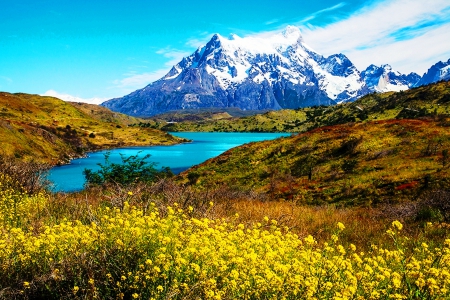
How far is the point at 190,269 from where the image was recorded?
5.18 meters

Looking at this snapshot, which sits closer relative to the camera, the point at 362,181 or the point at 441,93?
the point at 362,181

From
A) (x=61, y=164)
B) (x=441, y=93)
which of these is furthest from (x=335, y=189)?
(x=441, y=93)

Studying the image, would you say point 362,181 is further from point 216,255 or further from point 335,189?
point 216,255

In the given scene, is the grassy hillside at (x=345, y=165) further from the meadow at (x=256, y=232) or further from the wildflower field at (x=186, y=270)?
the wildflower field at (x=186, y=270)

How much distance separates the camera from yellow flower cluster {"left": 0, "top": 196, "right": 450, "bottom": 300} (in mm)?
4699

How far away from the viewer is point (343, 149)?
3738cm

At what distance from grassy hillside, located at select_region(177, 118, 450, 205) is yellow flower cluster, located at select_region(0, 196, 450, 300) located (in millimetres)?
17645

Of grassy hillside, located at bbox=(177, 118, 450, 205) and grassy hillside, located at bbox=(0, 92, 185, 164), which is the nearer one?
grassy hillside, located at bbox=(177, 118, 450, 205)

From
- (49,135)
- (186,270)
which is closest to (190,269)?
(186,270)

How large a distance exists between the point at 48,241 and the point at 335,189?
2354 cm

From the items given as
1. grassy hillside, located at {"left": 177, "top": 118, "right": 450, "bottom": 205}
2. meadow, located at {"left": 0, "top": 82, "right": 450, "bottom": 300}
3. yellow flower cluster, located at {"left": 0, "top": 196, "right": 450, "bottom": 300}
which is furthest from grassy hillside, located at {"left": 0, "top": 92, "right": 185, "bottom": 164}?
yellow flower cluster, located at {"left": 0, "top": 196, "right": 450, "bottom": 300}

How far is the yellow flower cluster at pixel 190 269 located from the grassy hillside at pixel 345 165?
1765 centimetres

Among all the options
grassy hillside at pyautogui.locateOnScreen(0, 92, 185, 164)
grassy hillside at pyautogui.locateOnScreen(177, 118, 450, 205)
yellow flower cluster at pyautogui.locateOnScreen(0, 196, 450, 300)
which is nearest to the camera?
yellow flower cluster at pyautogui.locateOnScreen(0, 196, 450, 300)

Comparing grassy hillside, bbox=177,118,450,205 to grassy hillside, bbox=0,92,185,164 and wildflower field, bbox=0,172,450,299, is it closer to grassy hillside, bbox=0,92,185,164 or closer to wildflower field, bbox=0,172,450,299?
wildflower field, bbox=0,172,450,299
